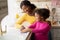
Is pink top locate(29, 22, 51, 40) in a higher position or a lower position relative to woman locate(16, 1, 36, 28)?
lower

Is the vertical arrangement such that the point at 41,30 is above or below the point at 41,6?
below

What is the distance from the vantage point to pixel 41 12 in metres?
1.83

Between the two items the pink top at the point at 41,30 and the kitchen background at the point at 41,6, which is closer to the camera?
the pink top at the point at 41,30

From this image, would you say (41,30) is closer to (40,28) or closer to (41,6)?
(40,28)

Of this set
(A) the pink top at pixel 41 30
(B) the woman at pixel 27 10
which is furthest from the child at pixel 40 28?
(B) the woman at pixel 27 10

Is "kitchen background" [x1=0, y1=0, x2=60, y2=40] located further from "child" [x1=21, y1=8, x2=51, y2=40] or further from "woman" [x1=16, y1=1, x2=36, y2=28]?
"child" [x1=21, y1=8, x2=51, y2=40]

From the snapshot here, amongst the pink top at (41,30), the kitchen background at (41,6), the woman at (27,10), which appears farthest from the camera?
the kitchen background at (41,6)

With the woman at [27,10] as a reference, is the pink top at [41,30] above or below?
below

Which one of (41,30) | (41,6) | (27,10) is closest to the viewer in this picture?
(41,30)

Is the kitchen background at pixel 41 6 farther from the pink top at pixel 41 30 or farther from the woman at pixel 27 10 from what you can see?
the pink top at pixel 41 30

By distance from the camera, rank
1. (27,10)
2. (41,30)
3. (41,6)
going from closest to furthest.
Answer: (41,30) → (27,10) → (41,6)

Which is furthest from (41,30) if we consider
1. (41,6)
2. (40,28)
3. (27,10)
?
(41,6)

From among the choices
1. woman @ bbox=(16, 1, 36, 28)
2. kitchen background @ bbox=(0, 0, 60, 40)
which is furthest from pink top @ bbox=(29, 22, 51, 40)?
kitchen background @ bbox=(0, 0, 60, 40)

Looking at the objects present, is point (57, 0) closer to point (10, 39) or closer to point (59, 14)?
point (59, 14)
